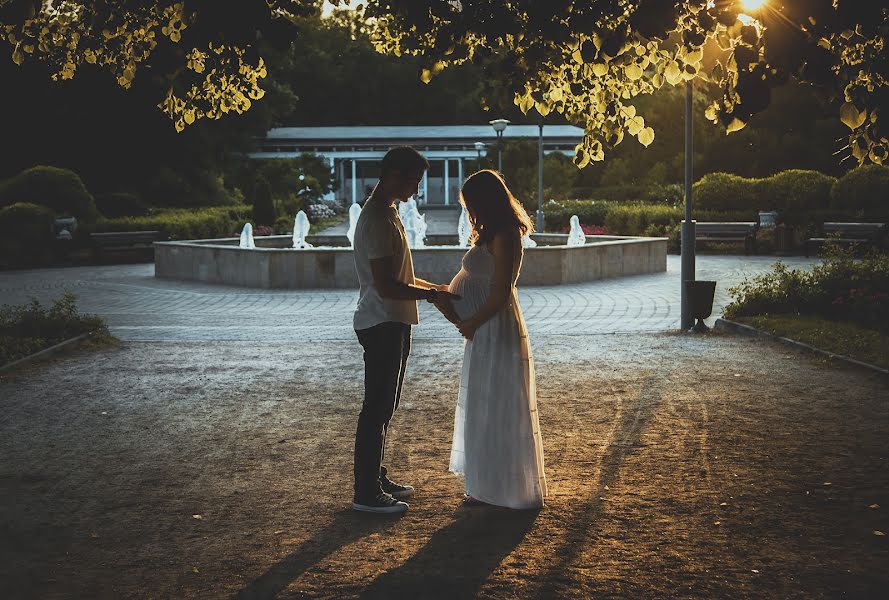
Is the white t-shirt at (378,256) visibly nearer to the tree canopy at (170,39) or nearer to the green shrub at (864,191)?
the tree canopy at (170,39)

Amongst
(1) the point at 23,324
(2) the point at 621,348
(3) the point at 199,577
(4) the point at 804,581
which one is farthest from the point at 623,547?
(1) the point at 23,324

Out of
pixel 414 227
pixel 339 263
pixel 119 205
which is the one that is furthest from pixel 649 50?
pixel 119 205

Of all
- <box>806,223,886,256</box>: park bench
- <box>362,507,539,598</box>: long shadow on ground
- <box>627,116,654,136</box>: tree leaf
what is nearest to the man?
<box>362,507,539,598</box>: long shadow on ground

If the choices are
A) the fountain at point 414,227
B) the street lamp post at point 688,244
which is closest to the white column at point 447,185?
the fountain at point 414,227

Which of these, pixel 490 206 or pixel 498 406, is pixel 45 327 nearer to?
pixel 498 406

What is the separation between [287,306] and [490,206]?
10.7 metres

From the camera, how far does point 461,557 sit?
464 centimetres

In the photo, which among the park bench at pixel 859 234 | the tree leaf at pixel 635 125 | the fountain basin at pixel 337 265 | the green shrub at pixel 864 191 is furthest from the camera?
the green shrub at pixel 864 191

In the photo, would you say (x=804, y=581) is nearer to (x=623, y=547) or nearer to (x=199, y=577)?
(x=623, y=547)

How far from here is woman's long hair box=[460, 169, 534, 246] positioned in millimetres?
5207

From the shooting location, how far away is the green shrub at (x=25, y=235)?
25156 mm

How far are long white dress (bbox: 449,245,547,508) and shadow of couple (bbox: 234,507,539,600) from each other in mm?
131

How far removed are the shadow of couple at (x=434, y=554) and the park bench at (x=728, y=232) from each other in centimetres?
2246

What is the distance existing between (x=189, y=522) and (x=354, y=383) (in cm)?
388
